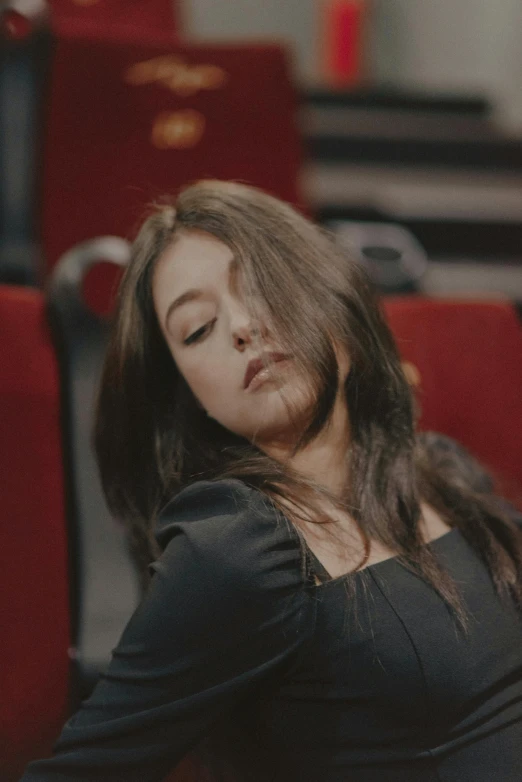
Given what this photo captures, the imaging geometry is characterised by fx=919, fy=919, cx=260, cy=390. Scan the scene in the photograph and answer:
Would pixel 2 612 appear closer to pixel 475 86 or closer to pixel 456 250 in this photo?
pixel 456 250

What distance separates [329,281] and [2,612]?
222 millimetres

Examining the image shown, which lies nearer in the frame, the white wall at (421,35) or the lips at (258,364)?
the lips at (258,364)

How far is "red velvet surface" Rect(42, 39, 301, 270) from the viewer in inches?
30.9

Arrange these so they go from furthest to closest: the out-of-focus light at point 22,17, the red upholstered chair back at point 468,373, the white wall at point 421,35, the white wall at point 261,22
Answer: the white wall at point 261,22
the white wall at point 421,35
the out-of-focus light at point 22,17
the red upholstered chair back at point 468,373

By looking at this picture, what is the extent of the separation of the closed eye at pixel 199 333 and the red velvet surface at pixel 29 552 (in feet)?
0.37

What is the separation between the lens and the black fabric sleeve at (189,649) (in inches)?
13.7

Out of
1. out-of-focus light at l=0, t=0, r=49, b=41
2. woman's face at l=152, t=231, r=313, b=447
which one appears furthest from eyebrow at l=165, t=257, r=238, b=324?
out-of-focus light at l=0, t=0, r=49, b=41

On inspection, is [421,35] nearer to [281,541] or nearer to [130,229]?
[130,229]

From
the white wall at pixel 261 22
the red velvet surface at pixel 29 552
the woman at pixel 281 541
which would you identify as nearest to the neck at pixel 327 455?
the woman at pixel 281 541

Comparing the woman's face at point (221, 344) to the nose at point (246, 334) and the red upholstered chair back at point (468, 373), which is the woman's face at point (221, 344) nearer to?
the nose at point (246, 334)

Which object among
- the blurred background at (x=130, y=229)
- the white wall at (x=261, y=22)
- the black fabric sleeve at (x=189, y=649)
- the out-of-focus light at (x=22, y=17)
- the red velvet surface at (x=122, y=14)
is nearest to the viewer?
the black fabric sleeve at (x=189, y=649)

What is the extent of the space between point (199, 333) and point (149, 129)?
45 centimetres

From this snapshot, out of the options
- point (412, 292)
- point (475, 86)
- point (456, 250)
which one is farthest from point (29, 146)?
point (475, 86)

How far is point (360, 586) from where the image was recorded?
385 mm
